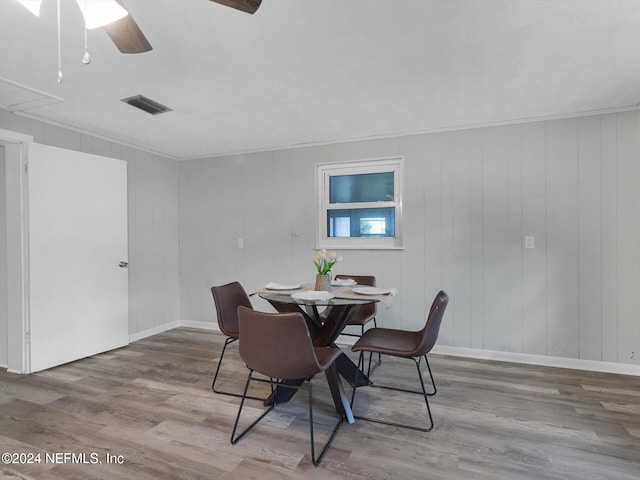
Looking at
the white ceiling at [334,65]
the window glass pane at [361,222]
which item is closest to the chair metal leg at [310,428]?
the white ceiling at [334,65]

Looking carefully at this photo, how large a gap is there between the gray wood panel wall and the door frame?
2.40 m

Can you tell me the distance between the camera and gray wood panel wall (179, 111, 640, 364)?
10.2 ft

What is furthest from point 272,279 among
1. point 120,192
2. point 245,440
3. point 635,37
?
point 635,37

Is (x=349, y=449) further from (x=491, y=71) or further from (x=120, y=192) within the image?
(x=120, y=192)

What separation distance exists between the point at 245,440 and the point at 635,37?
3.27 metres

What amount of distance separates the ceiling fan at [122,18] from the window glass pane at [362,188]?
9.12 feet

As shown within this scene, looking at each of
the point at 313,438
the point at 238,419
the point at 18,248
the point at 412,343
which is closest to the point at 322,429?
the point at 313,438

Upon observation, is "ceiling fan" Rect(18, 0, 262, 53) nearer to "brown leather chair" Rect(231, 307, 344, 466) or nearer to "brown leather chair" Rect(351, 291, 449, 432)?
"brown leather chair" Rect(231, 307, 344, 466)

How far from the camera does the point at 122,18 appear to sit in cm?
136

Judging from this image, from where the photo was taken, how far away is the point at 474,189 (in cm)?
350

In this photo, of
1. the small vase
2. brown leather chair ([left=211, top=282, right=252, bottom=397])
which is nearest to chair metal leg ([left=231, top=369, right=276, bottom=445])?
brown leather chair ([left=211, top=282, right=252, bottom=397])

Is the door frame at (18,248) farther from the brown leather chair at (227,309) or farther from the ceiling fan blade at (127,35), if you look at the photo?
A: the ceiling fan blade at (127,35)

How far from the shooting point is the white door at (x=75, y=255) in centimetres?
313

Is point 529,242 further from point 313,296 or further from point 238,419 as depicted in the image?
point 238,419
